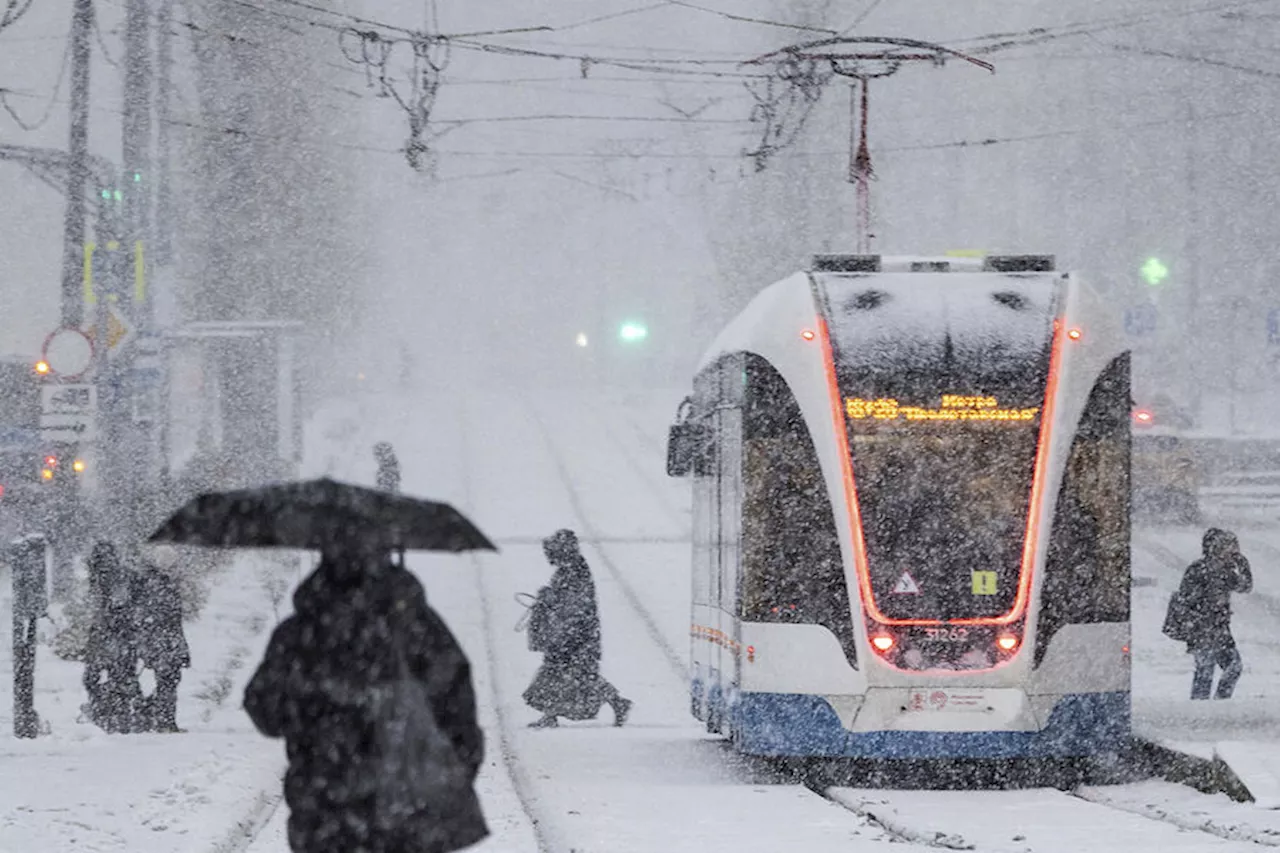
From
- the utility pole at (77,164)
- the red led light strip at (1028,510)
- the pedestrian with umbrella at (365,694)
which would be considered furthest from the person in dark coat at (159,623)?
the pedestrian with umbrella at (365,694)

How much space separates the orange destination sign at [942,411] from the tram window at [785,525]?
1.19 ft

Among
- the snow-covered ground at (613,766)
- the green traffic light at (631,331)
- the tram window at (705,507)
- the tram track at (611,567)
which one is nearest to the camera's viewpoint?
the snow-covered ground at (613,766)

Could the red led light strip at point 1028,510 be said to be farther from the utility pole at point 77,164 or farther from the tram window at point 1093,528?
the utility pole at point 77,164

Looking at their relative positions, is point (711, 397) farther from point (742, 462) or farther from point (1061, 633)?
point (1061, 633)

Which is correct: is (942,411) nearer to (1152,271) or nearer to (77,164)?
(77,164)

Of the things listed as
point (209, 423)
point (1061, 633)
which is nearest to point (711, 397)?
point (1061, 633)

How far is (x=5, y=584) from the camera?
3097cm

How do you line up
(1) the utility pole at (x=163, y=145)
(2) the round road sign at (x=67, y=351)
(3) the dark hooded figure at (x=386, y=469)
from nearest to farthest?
(2) the round road sign at (x=67, y=351), (1) the utility pole at (x=163, y=145), (3) the dark hooded figure at (x=386, y=469)

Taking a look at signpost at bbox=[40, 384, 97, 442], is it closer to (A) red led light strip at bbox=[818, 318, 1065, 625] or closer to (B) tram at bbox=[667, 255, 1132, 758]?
(B) tram at bbox=[667, 255, 1132, 758]

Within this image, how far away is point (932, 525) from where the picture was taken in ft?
43.8

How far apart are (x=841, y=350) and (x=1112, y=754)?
2979mm

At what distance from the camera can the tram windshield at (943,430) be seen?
13.3 meters

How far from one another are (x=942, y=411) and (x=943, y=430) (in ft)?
0.40

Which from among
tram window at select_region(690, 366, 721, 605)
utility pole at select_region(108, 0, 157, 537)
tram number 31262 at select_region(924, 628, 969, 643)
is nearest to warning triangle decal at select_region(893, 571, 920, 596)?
tram number 31262 at select_region(924, 628, 969, 643)
